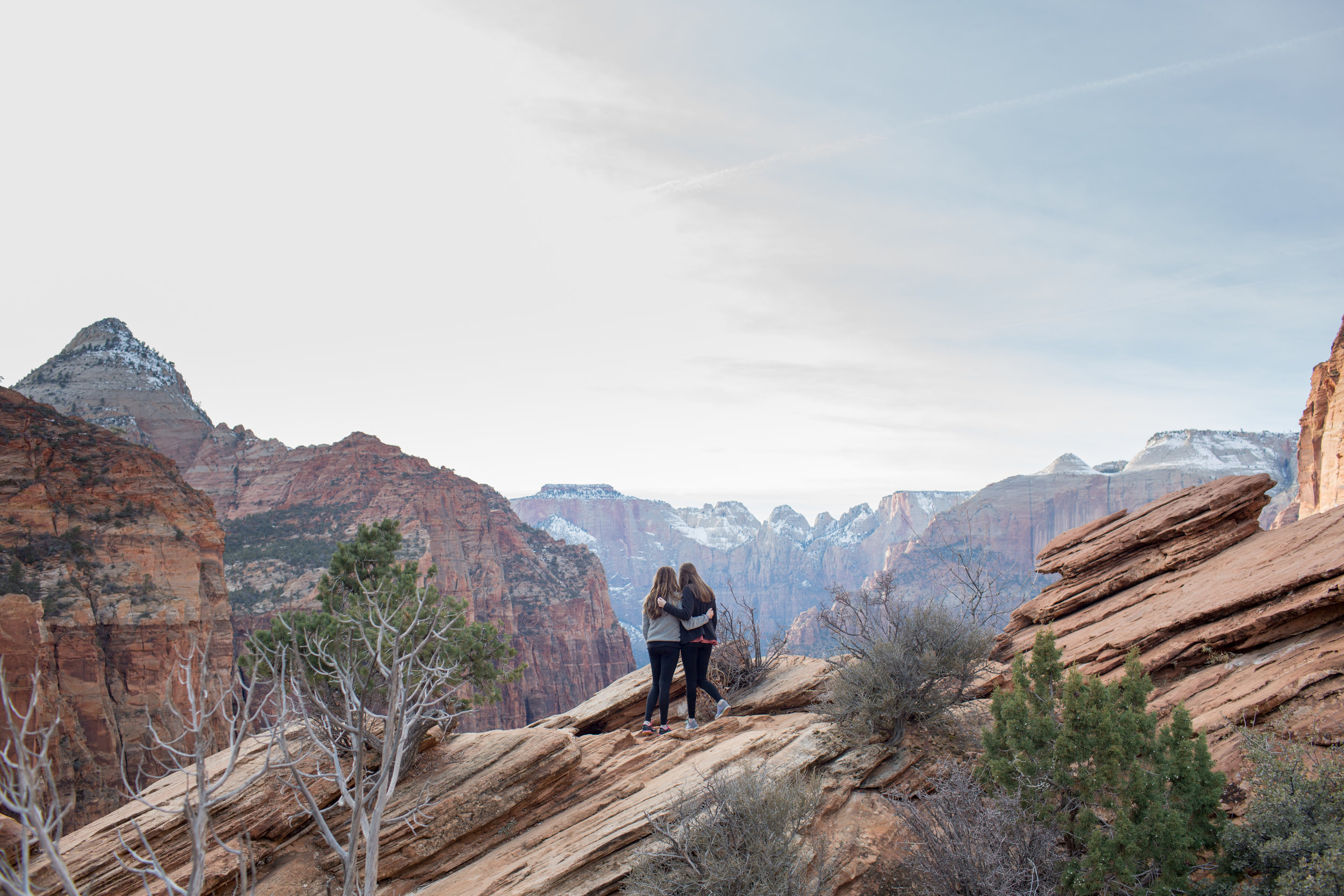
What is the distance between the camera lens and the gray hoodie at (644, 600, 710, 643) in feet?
29.3

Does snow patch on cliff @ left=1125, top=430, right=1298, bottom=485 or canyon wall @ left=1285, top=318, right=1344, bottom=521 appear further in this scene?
snow patch on cliff @ left=1125, top=430, right=1298, bottom=485

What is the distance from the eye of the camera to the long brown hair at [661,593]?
890 centimetres

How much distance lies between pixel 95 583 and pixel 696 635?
1090 inches

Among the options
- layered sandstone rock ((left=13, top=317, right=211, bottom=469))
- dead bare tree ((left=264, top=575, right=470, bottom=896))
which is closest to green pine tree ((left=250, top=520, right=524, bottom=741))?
dead bare tree ((left=264, top=575, right=470, bottom=896))

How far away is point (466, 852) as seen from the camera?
7.58m

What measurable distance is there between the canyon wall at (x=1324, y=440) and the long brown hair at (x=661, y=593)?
31.4m

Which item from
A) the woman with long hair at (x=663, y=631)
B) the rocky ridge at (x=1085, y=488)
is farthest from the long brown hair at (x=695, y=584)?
the rocky ridge at (x=1085, y=488)

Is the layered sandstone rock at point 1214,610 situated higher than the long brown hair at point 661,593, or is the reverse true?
the long brown hair at point 661,593

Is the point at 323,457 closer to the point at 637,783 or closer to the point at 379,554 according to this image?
the point at 379,554

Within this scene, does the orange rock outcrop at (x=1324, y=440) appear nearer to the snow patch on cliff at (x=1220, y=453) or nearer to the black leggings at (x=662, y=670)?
the black leggings at (x=662, y=670)

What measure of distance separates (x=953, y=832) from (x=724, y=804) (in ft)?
6.48

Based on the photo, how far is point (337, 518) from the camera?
6109cm

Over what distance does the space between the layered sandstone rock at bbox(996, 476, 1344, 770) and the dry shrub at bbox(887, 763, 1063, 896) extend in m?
2.29

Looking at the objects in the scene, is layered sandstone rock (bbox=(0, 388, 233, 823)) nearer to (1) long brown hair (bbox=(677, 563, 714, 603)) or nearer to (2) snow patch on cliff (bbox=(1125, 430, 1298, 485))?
A: (1) long brown hair (bbox=(677, 563, 714, 603))
